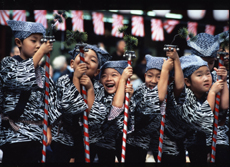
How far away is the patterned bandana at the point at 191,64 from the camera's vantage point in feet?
10.6

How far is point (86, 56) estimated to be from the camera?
125 inches

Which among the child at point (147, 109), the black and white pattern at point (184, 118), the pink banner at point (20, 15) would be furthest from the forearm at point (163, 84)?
the pink banner at point (20, 15)

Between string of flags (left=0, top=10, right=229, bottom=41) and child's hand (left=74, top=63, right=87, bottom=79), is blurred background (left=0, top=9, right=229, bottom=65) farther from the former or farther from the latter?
child's hand (left=74, top=63, right=87, bottom=79)

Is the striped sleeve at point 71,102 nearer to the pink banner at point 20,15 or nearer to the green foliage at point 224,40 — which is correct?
the pink banner at point 20,15

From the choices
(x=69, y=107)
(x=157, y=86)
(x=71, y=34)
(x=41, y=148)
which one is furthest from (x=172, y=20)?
(x=41, y=148)

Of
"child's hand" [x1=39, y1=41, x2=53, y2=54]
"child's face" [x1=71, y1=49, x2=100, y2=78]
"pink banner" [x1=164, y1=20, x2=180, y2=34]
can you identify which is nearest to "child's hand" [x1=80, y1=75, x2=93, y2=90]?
"child's face" [x1=71, y1=49, x2=100, y2=78]

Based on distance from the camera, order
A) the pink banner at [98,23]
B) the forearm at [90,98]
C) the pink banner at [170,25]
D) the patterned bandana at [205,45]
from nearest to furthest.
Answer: the forearm at [90,98], the patterned bandana at [205,45], the pink banner at [170,25], the pink banner at [98,23]

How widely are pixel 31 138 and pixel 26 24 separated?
39.2 inches

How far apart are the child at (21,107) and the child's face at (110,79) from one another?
594mm

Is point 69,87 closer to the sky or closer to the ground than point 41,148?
closer to the sky

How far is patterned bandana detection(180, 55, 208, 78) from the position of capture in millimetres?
3217

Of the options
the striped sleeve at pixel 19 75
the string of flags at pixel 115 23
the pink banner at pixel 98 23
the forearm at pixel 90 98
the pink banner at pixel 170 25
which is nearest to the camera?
the striped sleeve at pixel 19 75

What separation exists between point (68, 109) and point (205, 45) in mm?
1531
